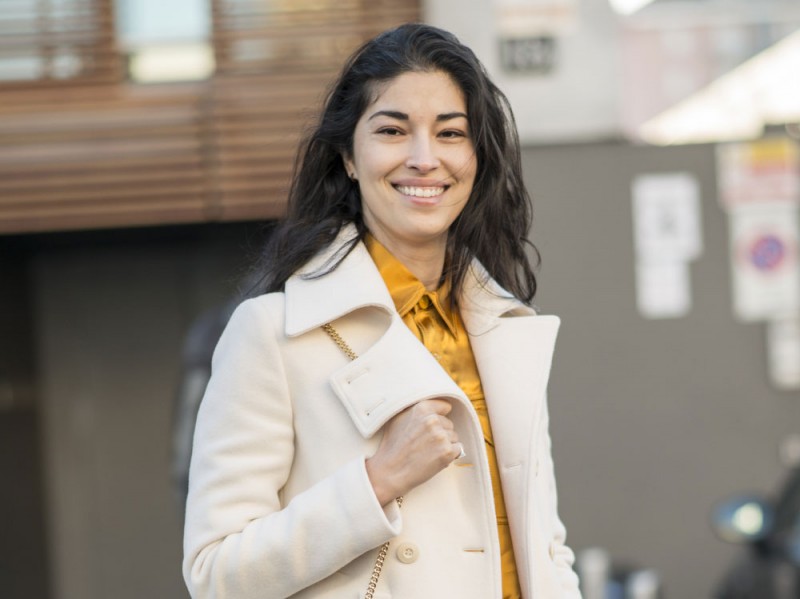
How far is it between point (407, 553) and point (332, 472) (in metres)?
0.18

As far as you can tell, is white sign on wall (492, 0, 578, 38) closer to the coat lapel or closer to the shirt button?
the coat lapel

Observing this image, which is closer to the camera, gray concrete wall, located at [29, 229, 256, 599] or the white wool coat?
the white wool coat

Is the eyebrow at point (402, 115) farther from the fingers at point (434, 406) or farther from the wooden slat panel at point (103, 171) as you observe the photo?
the wooden slat panel at point (103, 171)

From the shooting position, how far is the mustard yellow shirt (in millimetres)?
2436

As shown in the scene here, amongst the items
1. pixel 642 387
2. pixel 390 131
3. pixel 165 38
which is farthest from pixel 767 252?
pixel 390 131

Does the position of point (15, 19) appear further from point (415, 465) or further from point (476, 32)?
point (415, 465)

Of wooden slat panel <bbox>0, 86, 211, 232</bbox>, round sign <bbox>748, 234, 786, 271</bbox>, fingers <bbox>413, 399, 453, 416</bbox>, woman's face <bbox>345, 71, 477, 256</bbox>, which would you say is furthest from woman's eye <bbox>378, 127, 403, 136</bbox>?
round sign <bbox>748, 234, 786, 271</bbox>

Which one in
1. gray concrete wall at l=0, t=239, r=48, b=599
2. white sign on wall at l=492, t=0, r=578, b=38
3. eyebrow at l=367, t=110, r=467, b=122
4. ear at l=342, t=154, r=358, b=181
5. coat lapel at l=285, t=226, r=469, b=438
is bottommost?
gray concrete wall at l=0, t=239, r=48, b=599

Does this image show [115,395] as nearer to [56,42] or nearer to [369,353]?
[56,42]

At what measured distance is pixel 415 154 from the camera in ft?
7.79

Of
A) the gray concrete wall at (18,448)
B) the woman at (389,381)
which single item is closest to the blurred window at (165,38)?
the gray concrete wall at (18,448)

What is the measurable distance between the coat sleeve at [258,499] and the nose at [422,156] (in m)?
0.35

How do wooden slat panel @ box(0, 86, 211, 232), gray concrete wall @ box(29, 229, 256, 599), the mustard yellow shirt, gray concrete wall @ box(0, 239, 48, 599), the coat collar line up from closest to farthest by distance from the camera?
1. the coat collar
2. the mustard yellow shirt
3. wooden slat panel @ box(0, 86, 211, 232)
4. gray concrete wall @ box(0, 239, 48, 599)
5. gray concrete wall @ box(29, 229, 256, 599)

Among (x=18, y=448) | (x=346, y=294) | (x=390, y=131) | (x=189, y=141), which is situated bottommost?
(x=18, y=448)
